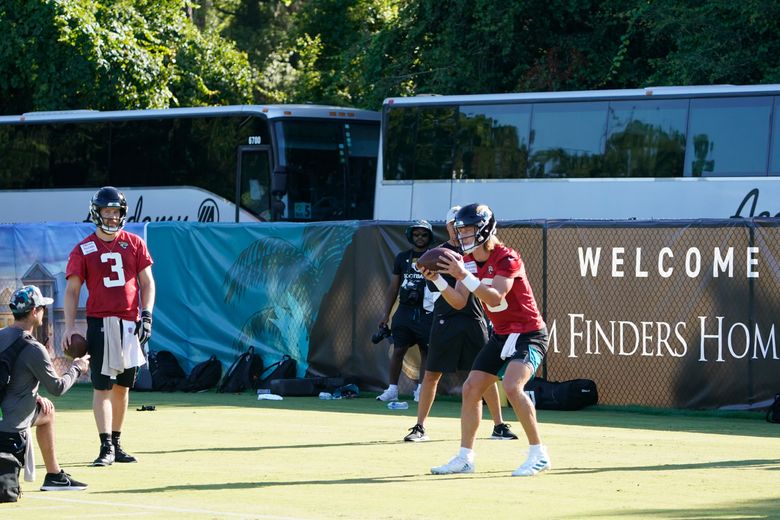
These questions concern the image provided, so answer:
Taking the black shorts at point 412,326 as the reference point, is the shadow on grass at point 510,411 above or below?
below

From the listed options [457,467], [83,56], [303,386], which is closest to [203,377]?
[303,386]

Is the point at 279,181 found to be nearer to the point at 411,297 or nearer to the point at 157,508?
the point at 411,297

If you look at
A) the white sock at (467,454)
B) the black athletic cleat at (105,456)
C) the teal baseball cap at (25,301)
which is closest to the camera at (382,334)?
the black athletic cleat at (105,456)

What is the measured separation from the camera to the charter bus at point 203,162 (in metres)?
28.0

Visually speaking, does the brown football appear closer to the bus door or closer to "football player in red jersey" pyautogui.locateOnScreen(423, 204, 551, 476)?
"football player in red jersey" pyautogui.locateOnScreen(423, 204, 551, 476)

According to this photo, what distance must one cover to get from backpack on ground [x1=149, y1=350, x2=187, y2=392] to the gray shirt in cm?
1011

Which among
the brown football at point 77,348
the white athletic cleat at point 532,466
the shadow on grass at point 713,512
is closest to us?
the shadow on grass at point 713,512

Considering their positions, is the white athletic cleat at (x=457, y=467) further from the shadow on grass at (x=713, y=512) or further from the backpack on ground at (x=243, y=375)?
the backpack on ground at (x=243, y=375)

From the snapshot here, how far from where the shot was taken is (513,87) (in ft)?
112

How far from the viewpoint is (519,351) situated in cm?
993

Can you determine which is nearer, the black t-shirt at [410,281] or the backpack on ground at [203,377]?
the black t-shirt at [410,281]

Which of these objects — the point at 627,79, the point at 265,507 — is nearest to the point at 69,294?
the point at 265,507

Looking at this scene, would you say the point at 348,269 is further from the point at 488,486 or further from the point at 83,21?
the point at 83,21

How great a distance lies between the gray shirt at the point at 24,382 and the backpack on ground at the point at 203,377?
32.6 feet
